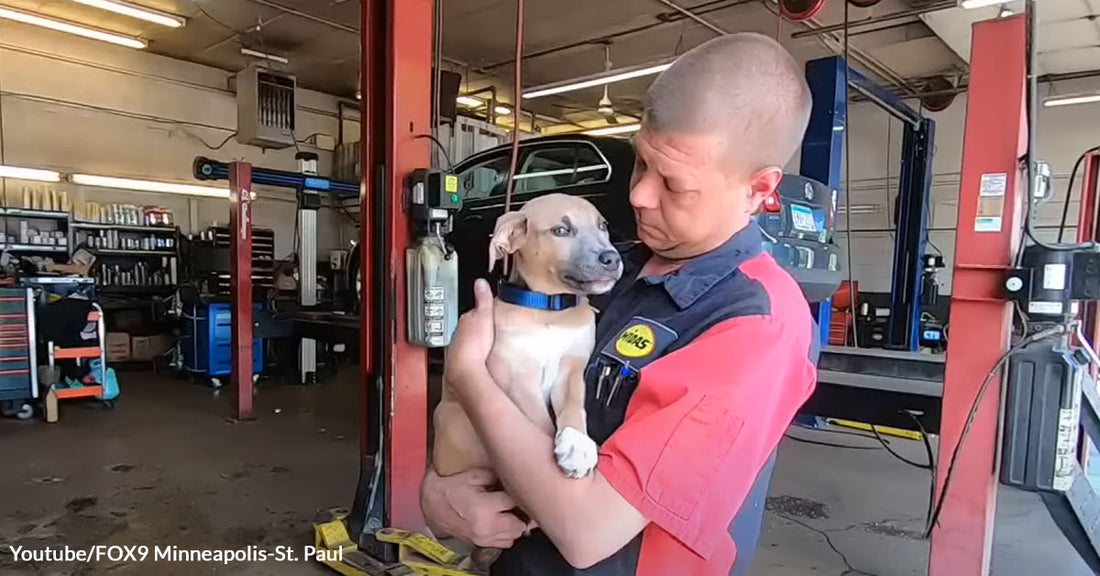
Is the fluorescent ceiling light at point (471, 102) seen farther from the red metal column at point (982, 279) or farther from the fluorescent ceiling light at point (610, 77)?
the red metal column at point (982, 279)

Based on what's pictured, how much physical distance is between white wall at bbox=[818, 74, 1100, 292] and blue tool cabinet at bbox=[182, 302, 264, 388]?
778 cm

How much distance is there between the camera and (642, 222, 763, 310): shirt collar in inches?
32.7

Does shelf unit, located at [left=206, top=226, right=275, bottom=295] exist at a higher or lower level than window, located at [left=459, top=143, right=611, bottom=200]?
lower

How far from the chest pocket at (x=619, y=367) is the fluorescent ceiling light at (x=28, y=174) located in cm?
929

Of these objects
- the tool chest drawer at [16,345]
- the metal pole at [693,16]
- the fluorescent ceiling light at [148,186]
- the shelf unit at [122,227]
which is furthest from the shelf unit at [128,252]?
the metal pole at [693,16]

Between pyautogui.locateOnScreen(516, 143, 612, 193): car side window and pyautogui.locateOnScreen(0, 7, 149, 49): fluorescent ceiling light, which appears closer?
pyautogui.locateOnScreen(516, 143, 612, 193): car side window

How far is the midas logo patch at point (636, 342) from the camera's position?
81 cm

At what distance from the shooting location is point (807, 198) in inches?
127

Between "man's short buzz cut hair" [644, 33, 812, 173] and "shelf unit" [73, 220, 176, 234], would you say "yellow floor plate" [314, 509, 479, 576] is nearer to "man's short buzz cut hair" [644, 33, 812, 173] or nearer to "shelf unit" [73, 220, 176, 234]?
"man's short buzz cut hair" [644, 33, 812, 173]

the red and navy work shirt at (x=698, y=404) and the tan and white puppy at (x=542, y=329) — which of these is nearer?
the red and navy work shirt at (x=698, y=404)

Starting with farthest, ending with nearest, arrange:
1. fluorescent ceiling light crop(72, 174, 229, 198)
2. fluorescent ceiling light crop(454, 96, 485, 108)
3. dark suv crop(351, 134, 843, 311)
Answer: fluorescent ceiling light crop(454, 96, 485, 108) < fluorescent ceiling light crop(72, 174, 229, 198) < dark suv crop(351, 134, 843, 311)

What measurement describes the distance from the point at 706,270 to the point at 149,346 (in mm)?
8996

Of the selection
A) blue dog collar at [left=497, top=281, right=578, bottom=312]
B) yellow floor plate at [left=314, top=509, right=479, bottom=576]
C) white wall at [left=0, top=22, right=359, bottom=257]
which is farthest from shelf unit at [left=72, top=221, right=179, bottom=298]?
blue dog collar at [left=497, top=281, right=578, bottom=312]

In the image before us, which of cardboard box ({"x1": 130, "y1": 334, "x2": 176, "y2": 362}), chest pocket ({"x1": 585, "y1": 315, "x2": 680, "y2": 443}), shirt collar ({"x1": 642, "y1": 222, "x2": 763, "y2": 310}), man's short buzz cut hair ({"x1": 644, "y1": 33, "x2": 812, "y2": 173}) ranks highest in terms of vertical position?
man's short buzz cut hair ({"x1": 644, "y1": 33, "x2": 812, "y2": 173})
